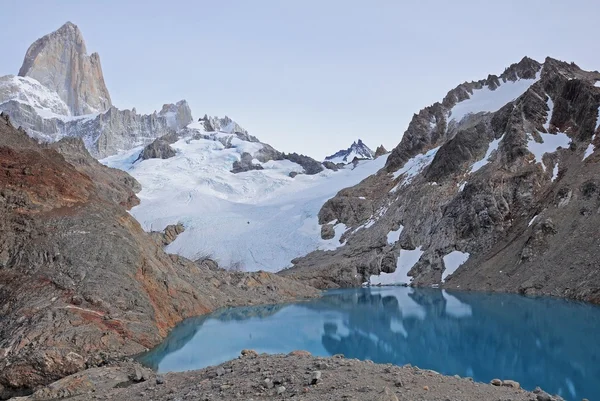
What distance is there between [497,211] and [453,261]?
25.7 feet

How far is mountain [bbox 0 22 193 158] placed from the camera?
522ft

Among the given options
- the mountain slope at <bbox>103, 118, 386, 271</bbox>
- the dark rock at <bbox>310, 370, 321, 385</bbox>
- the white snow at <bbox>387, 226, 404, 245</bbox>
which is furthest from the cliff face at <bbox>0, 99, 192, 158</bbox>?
the dark rock at <bbox>310, 370, 321, 385</bbox>

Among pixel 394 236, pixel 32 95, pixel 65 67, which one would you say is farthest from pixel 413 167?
pixel 65 67

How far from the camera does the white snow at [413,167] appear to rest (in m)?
85.0

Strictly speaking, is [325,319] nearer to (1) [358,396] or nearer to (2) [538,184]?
(1) [358,396]

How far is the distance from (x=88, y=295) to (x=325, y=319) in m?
19.3

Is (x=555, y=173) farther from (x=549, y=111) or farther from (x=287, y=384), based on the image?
(x=287, y=384)

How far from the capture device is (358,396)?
39.8 ft

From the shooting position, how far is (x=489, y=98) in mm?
96062

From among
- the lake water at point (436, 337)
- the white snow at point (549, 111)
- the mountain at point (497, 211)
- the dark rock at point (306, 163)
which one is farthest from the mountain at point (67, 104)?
the lake water at point (436, 337)

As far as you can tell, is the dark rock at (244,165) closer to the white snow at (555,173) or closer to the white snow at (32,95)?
the white snow at (32,95)

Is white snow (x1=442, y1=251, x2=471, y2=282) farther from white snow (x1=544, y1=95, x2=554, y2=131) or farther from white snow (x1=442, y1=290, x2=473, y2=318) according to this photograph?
white snow (x1=544, y1=95, x2=554, y2=131)

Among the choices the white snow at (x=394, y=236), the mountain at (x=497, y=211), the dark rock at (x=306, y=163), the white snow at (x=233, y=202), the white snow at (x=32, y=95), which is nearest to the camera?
the mountain at (x=497, y=211)

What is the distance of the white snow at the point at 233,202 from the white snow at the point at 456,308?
105 feet
